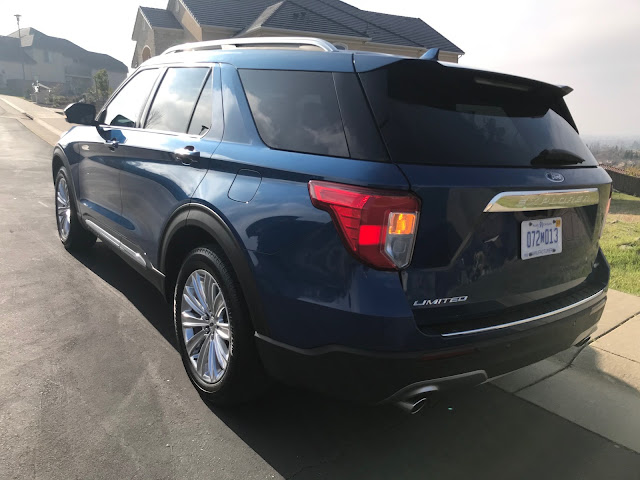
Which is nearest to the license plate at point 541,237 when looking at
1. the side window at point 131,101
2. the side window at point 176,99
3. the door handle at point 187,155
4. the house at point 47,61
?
the door handle at point 187,155

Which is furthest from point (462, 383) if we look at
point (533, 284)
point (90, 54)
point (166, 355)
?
point (90, 54)

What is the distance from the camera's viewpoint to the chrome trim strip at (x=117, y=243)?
11.9ft

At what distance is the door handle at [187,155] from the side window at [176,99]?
0.77 feet

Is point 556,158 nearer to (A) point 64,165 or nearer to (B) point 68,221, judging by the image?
(A) point 64,165

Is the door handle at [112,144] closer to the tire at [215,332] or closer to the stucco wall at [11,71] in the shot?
the tire at [215,332]

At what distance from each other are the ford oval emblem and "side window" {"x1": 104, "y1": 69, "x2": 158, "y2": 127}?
9.36 ft

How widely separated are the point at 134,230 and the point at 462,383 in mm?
2529

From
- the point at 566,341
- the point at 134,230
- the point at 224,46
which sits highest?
the point at 224,46

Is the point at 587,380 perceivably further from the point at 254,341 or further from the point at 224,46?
the point at 224,46

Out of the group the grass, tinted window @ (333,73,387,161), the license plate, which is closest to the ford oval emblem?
the license plate

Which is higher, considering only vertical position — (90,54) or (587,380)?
(90,54)

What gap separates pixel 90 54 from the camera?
78500 mm

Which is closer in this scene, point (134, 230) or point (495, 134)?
point (495, 134)

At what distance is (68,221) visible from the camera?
540 cm
